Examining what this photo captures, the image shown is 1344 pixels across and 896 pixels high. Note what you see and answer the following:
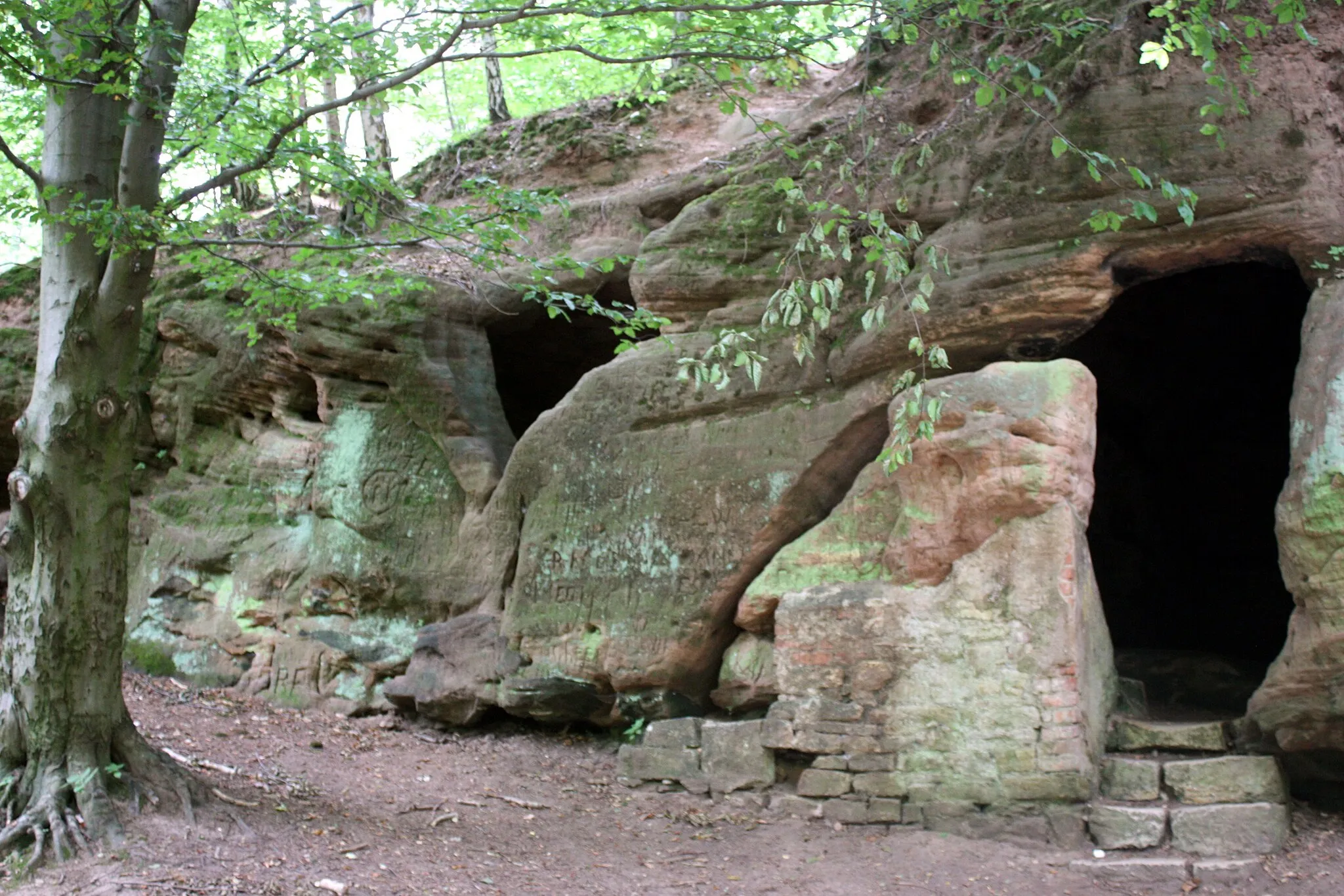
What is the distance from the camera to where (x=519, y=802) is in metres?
7.05

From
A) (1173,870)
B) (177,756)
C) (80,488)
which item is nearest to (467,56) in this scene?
(80,488)

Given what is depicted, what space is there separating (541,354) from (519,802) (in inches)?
184

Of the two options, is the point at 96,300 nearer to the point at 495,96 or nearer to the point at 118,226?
the point at 118,226

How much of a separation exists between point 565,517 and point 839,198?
2.85m

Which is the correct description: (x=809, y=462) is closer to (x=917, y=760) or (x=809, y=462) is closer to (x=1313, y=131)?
(x=917, y=760)

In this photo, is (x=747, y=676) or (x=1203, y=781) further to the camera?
(x=747, y=676)

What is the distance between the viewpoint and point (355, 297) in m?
9.36

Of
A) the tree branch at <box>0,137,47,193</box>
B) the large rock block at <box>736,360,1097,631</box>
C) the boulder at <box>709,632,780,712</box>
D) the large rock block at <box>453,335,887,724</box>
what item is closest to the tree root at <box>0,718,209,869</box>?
the large rock block at <box>453,335,887,724</box>

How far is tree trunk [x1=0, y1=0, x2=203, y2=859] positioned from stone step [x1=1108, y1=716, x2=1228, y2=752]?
16.3ft

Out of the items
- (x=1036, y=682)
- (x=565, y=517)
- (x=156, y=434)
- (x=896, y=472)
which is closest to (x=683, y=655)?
(x=565, y=517)

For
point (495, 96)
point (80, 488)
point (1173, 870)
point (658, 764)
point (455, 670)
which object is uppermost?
point (495, 96)

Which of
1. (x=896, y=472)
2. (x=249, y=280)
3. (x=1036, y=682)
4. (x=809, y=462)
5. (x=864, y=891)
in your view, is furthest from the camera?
(x=249, y=280)

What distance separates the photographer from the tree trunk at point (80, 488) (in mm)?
5672

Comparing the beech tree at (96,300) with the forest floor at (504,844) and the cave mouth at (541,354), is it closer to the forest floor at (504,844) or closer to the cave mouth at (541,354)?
the forest floor at (504,844)
